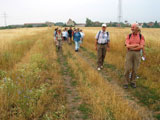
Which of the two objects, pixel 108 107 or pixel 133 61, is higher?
pixel 133 61

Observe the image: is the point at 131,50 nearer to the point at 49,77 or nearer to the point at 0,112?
the point at 49,77

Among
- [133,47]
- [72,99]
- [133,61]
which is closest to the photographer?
[72,99]

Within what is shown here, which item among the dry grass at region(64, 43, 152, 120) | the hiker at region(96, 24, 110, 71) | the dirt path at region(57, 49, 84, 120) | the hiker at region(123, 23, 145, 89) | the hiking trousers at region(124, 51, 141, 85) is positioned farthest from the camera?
the hiker at region(96, 24, 110, 71)

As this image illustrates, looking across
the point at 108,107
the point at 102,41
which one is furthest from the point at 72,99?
the point at 102,41

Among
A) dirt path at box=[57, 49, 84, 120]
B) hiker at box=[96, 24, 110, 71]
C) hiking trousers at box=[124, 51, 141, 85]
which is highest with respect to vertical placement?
hiker at box=[96, 24, 110, 71]

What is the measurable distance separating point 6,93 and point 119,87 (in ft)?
11.1

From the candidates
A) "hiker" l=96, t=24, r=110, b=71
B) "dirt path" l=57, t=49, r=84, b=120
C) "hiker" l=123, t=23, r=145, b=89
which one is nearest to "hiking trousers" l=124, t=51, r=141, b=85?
"hiker" l=123, t=23, r=145, b=89

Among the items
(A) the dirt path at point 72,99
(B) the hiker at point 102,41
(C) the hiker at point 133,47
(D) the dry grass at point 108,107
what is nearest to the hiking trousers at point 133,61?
(C) the hiker at point 133,47

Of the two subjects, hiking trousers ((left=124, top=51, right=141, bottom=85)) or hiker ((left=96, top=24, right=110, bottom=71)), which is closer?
hiking trousers ((left=124, top=51, right=141, bottom=85))

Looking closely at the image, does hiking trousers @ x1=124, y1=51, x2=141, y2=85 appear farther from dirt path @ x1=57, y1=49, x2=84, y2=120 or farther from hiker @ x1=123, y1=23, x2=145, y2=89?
dirt path @ x1=57, y1=49, x2=84, y2=120

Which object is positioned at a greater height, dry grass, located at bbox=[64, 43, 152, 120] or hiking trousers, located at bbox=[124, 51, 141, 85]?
hiking trousers, located at bbox=[124, 51, 141, 85]

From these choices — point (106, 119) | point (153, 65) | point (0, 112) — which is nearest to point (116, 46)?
point (153, 65)

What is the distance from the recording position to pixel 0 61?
6.19m

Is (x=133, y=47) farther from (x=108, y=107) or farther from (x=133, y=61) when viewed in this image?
(x=108, y=107)
